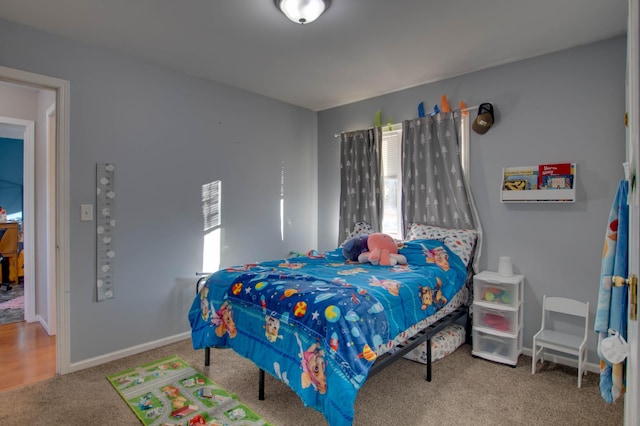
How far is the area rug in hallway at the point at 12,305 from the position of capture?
3965mm

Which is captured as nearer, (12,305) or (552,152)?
(552,152)

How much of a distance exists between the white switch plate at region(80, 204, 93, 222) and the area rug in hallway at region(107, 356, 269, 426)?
1.22 meters

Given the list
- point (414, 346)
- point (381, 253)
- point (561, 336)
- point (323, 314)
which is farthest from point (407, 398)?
point (561, 336)

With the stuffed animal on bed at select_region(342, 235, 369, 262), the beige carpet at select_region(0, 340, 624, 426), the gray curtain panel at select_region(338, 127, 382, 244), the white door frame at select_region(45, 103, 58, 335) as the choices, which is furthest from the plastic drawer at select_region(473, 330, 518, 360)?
the white door frame at select_region(45, 103, 58, 335)

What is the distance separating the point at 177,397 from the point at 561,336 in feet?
9.50

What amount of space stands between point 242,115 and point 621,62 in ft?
11.0

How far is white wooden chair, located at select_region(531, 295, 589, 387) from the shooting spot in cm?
259

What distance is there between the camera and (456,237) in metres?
3.20

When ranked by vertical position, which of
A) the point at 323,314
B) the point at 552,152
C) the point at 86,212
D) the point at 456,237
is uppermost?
the point at 552,152

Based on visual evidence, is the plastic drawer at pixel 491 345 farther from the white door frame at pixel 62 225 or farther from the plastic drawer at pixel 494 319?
the white door frame at pixel 62 225

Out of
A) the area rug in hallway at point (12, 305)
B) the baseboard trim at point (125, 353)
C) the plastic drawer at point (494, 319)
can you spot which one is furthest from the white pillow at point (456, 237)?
the area rug in hallway at point (12, 305)

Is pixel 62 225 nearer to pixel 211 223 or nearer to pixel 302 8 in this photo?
pixel 211 223

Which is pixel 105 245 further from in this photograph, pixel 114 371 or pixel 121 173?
pixel 114 371

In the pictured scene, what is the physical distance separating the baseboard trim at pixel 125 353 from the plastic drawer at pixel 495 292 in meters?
2.73
